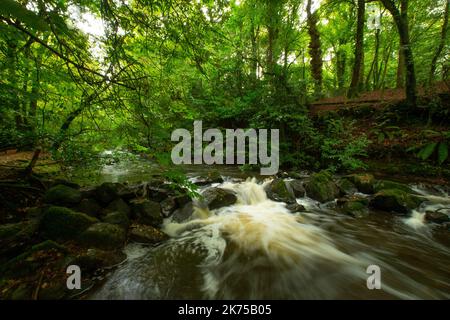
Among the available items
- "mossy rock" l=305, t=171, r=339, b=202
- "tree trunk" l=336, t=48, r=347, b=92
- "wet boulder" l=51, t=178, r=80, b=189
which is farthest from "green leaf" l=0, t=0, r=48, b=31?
"tree trunk" l=336, t=48, r=347, b=92

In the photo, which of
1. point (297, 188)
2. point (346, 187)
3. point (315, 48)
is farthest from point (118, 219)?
point (315, 48)

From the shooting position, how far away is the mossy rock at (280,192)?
6395 mm

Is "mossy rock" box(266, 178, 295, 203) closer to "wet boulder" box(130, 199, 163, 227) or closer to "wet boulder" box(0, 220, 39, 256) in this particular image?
"wet boulder" box(130, 199, 163, 227)

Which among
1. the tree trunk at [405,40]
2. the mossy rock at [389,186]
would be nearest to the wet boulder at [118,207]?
the mossy rock at [389,186]

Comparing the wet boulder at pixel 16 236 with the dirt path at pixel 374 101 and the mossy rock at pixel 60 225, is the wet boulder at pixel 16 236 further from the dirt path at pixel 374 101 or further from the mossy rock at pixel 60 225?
the dirt path at pixel 374 101

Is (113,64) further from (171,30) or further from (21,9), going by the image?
(21,9)

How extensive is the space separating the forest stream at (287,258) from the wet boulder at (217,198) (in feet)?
0.61

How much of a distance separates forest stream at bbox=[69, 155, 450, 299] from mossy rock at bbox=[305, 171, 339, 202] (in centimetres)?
54

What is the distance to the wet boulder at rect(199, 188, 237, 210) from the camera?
19.0ft

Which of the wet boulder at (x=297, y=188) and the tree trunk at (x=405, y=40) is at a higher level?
A: the tree trunk at (x=405, y=40)

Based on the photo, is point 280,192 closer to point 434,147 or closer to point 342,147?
point 342,147

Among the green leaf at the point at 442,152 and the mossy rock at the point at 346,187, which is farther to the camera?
the mossy rock at the point at 346,187

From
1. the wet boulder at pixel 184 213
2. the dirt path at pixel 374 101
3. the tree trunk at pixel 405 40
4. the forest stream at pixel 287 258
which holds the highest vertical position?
the tree trunk at pixel 405 40

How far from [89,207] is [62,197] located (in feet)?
1.66
